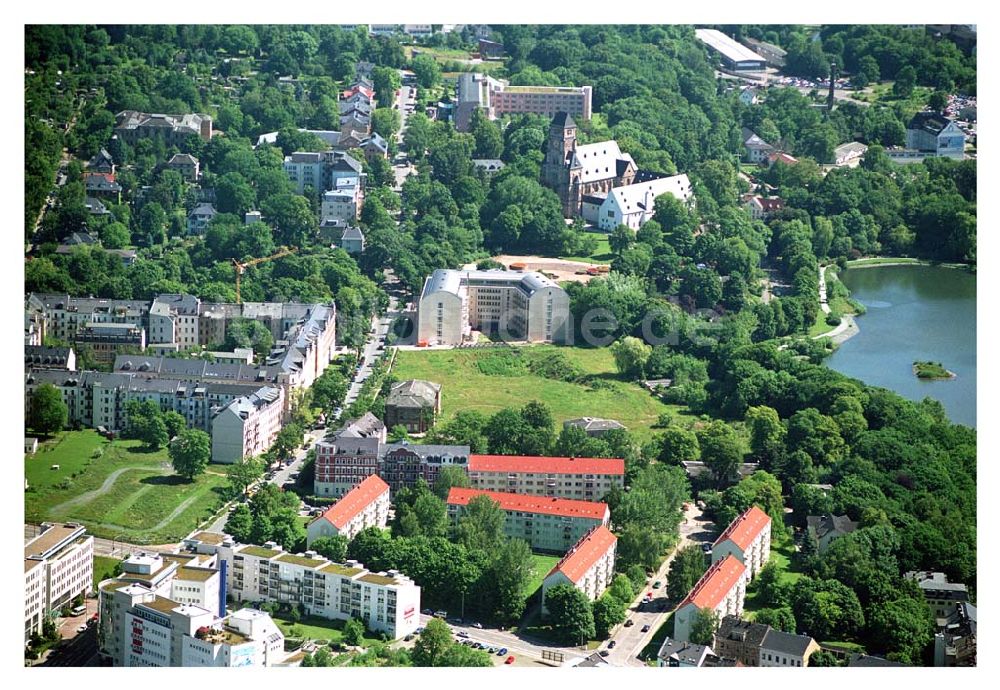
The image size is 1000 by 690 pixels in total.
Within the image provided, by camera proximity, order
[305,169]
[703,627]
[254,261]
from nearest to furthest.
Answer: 1. [703,627]
2. [254,261]
3. [305,169]

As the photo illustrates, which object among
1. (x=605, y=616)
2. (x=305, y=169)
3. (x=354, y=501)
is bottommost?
(x=605, y=616)

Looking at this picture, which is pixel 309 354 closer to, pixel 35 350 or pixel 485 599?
pixel 35 350

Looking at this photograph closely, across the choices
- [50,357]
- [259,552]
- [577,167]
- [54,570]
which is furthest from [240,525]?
[577,167]

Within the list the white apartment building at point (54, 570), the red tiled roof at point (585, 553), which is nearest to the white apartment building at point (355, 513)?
the red tiled roof at point (585, 553)

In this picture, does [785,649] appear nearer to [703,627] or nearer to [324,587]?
[703,627]

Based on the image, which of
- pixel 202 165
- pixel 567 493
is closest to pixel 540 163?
pixel 202 165

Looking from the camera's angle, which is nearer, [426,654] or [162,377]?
[426,654]

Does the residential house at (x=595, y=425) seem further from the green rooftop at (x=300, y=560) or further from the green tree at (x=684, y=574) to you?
the green rooftop at (x=300, y=560)
